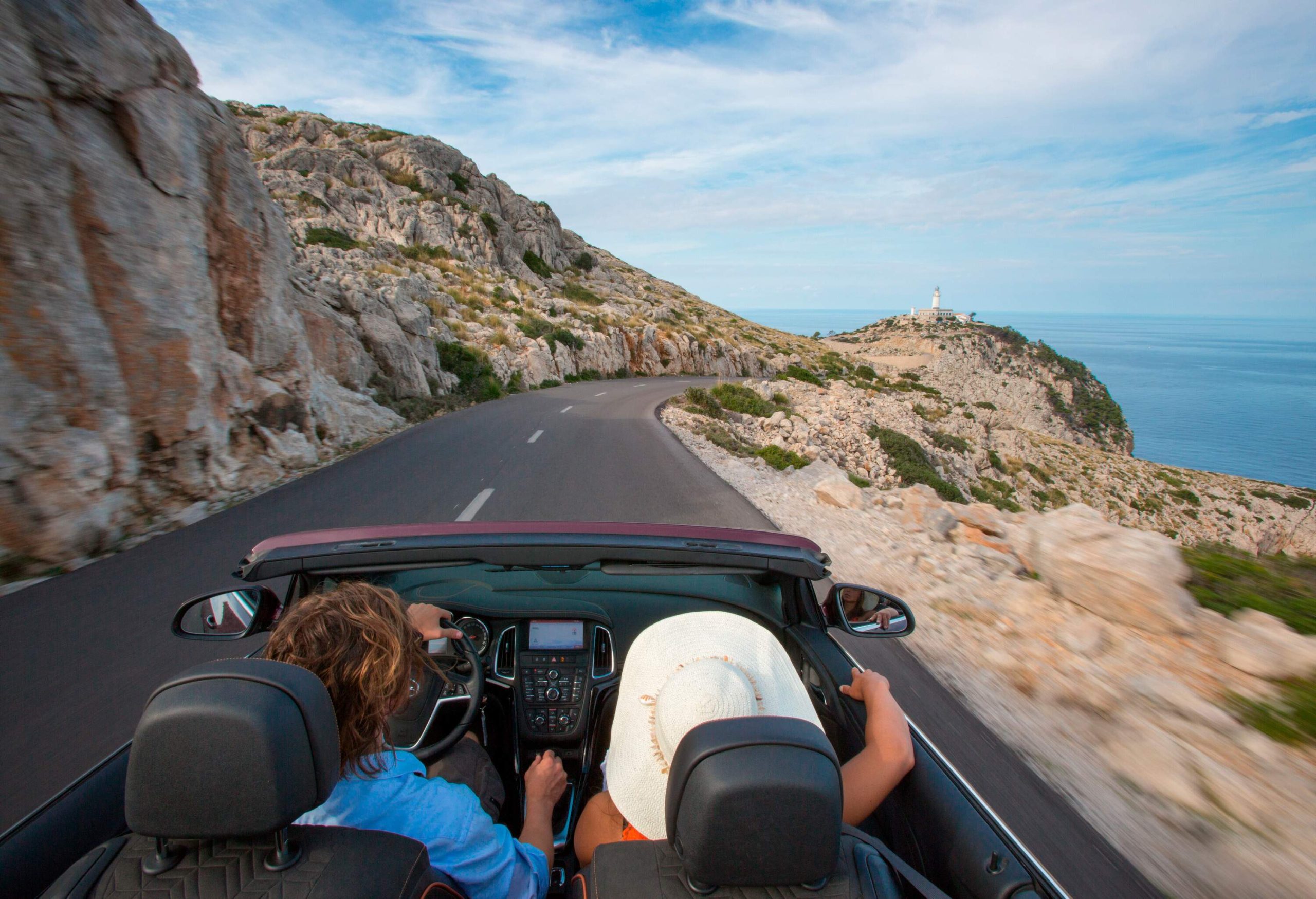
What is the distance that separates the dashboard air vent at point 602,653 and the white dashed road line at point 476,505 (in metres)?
4.97

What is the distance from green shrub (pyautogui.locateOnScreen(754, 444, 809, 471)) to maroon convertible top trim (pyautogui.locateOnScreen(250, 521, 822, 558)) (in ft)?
35.9

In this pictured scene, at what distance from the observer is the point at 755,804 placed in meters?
1.21

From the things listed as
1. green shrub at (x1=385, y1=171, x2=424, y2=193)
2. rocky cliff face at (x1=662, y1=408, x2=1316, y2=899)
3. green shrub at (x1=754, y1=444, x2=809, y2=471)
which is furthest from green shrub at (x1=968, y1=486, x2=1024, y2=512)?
green shrub at (x1=385, y1=171, x2=424, y2=193)

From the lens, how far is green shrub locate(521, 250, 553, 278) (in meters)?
56.6

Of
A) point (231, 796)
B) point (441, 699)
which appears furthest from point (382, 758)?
point (441, 699)

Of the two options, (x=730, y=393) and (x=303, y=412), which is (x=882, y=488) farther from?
(x=303, y=412)

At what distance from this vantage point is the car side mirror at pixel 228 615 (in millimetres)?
2461

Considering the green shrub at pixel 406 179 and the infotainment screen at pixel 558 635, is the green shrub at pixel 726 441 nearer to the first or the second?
the infotainment screen at pixel 558 635

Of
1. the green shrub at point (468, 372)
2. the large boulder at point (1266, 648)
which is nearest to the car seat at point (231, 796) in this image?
the large boulder at point (1266, 648)

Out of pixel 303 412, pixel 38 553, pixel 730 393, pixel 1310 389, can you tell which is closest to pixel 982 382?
pixel 730 393

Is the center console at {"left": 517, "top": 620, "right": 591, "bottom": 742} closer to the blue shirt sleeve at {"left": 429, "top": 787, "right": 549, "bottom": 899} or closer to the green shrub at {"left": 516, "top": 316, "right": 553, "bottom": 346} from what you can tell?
the blue shirt sleeve at {"left": 429, "top": 787, "right": 549, "bottom": 899}

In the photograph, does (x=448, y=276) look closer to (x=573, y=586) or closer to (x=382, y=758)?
(x=573, y=586)

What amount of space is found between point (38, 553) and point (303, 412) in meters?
5.62

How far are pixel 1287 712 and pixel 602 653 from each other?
4.28 metres
